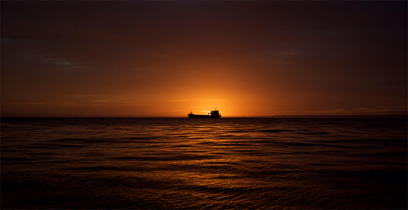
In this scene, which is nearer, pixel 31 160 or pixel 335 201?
pixel 335 201

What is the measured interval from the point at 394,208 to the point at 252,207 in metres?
5.12

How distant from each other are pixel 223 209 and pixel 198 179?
4.46 metres

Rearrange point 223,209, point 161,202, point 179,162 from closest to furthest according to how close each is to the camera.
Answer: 1. point 223,209
2. point 161,202
3. point 179,162

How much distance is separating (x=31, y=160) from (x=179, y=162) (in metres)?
10.8

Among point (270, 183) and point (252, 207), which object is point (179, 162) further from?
point (252, 207)

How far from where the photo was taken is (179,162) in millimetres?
18547

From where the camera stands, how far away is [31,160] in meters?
18.6

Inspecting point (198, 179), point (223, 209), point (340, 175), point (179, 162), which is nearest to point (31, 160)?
point (179, 162)

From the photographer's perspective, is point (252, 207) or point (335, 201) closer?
point (252, 207)

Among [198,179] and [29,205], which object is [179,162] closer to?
[198,179]

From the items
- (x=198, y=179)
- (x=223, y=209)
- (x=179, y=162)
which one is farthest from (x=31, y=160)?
(x=223, y=209)

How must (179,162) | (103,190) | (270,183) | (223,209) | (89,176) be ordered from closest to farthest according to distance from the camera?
(223,209) < (103,190) < (270,183) < (89,176) < (179,162)

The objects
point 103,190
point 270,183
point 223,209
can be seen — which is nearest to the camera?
point 223,209

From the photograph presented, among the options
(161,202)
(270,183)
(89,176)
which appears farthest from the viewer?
(89,176)
